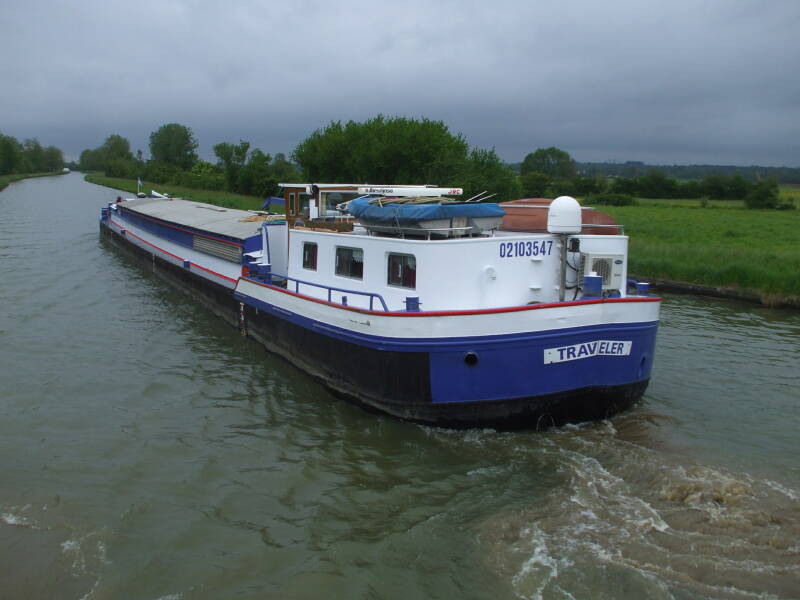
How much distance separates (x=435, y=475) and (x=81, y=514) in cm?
414

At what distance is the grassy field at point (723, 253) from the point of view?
20031 mm

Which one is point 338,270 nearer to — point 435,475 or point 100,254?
point 435,475

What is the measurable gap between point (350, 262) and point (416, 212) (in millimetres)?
2059

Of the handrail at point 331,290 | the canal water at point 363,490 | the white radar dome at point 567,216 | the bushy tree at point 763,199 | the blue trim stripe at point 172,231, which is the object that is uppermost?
the bushy tree at point 763,199

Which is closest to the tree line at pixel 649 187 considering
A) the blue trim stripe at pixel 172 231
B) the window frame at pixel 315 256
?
the blue trim stripe at pixel 172 231

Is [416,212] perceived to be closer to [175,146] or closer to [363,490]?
[363,490]

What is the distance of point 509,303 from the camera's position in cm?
1012

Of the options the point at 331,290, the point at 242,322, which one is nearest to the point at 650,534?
the point at 331,290

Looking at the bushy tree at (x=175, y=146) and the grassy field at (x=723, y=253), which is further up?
the bushy tree at (x=175, y=146)

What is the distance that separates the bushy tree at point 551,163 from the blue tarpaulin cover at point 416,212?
100432 millimetres

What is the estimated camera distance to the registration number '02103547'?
32.6 ft

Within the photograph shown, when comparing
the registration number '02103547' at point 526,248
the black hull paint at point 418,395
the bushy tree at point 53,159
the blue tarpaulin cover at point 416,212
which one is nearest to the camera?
the black hull paint at point 418,395

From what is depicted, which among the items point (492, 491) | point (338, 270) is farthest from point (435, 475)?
point (338, 270)

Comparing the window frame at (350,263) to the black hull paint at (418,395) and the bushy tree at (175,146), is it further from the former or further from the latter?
the bushy tree at (175,146)
